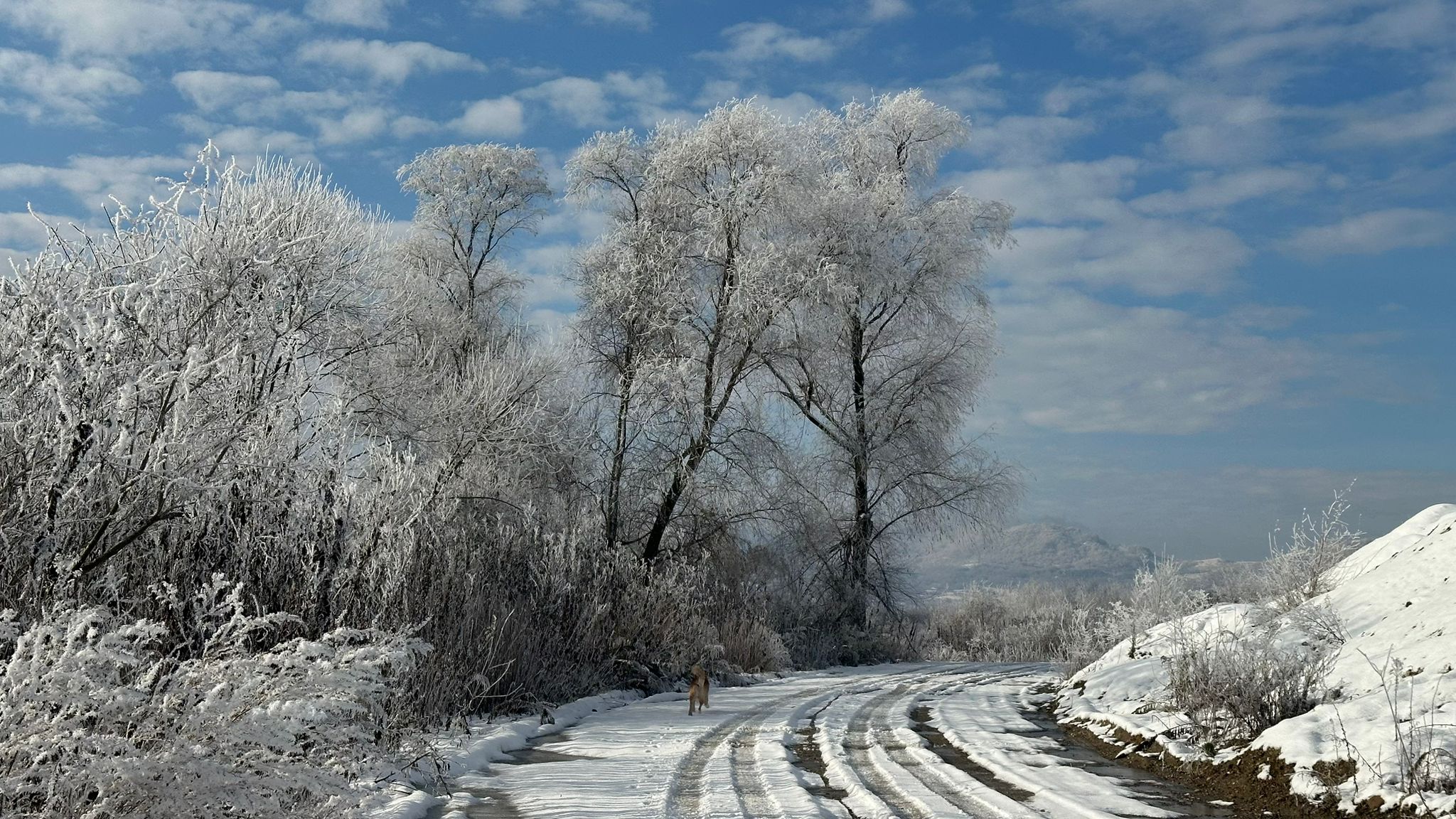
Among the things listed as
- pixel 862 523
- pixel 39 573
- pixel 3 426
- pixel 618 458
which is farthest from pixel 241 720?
pixel 862 523

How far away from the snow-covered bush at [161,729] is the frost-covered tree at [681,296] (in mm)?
14351

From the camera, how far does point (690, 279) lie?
1966 centimetres

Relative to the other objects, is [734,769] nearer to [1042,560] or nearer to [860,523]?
[860,523]

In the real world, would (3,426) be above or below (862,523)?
below

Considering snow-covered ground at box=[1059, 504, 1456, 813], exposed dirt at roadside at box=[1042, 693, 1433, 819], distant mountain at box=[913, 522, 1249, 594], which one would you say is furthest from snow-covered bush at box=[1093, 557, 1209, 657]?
distant mountain at box=[913, 522, 1249, 594]

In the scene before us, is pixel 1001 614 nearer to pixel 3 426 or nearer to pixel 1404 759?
pixel 1404 759

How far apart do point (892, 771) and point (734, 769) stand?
1.09m

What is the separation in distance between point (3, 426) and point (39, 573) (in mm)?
672

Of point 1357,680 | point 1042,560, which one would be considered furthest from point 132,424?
point 1042,560

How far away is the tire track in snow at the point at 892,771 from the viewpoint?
5.96 meters

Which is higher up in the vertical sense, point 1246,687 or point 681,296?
point 681,296

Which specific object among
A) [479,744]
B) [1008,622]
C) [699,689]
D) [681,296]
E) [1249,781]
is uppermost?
[681,296]

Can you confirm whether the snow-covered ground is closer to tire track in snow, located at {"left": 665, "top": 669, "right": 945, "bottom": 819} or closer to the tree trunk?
tire track in snow, located at {"left": 665, "top": 669, "right": 945, "bottom": 819}

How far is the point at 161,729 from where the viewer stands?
11.7 ft
